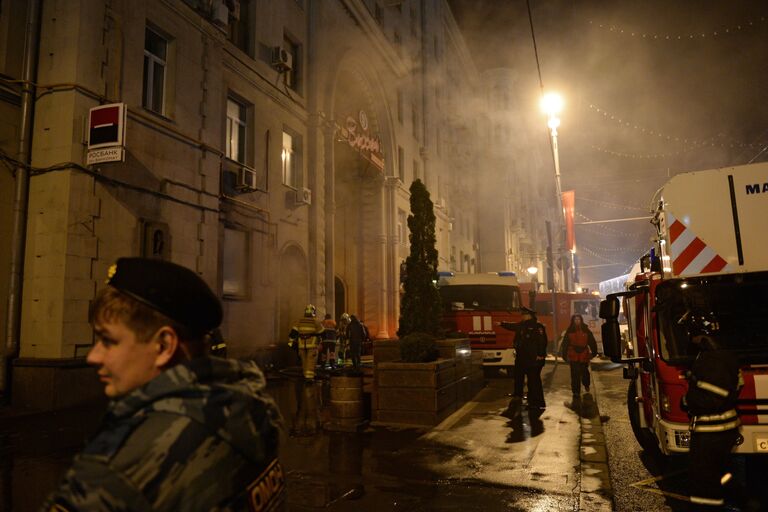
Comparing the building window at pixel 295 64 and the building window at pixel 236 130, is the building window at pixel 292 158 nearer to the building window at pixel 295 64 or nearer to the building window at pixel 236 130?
the building window at pixel 295 64

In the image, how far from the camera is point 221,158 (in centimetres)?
1388

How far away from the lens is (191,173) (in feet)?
41.6

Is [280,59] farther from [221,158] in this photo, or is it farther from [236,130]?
[221,158]

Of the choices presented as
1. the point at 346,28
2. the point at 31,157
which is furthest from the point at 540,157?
the point at 31,157

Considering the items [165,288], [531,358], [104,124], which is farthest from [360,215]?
[165,288]

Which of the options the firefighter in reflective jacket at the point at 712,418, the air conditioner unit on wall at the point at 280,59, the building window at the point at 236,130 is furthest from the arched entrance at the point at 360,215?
the firefighter in reflective jacket at the point at 712,418

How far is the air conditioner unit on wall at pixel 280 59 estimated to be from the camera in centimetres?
1645

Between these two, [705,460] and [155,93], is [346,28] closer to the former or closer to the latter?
[155,93]

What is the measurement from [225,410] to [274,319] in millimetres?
14886

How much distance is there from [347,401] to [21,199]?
6.80 meters

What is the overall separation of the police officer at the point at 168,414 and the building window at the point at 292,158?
16.8 metres

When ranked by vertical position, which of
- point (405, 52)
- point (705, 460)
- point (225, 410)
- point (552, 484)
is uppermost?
point (405, 52)

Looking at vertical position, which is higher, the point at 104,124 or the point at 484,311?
the point at 104,124

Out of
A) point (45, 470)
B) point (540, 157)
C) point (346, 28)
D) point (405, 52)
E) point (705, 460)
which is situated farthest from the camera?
point (540, 157)
